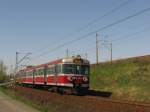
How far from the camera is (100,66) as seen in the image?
1993 inches

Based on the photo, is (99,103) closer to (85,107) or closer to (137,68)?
(85,107)

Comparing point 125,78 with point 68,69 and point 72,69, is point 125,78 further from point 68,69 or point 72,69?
point 68,69

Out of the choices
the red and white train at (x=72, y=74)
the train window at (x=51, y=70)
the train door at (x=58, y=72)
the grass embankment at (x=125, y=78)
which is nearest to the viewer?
the red and white train at (x=72, y=74)

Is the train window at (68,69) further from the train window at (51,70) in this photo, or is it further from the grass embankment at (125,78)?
the grass embankment at (125,78)

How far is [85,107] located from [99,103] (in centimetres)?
83

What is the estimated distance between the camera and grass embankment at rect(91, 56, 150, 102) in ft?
99.7

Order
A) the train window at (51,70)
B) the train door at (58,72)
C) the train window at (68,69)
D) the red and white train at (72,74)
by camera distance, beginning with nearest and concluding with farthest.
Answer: the red and white train at (72,74), the train window at (68,69), the train door at (58,72), the train window at (51,70)

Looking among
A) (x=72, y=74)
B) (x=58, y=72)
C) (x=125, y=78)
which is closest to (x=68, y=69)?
(x=72, y=74)

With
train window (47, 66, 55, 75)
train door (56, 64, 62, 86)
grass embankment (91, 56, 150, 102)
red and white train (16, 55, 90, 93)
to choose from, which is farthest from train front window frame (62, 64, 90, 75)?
grass embankment (91, 56, 150, 102)

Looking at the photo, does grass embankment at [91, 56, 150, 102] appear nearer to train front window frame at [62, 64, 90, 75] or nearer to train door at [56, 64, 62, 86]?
train front window frame at [62, 64, 90, 75]

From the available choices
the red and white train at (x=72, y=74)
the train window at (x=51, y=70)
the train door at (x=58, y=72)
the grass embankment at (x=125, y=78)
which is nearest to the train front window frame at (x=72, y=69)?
the red and white train at (x=72, y=74)

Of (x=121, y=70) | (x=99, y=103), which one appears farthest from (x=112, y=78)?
(x=99, y=103)

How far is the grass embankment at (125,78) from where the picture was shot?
30397 millimetres

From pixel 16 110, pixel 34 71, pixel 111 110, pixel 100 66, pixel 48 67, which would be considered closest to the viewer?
pixel 111 110
